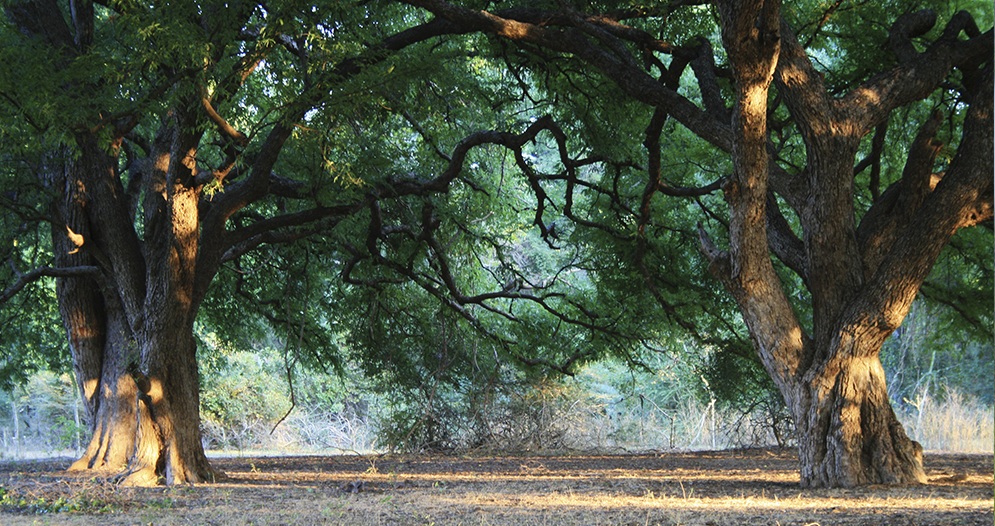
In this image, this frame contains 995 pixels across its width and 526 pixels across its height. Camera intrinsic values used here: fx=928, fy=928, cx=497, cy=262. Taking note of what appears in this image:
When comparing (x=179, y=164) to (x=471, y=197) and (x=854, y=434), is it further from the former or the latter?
(x=854, y=434)

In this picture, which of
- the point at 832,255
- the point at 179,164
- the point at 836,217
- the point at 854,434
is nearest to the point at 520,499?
the point at 854,434

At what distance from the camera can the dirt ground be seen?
517 cm

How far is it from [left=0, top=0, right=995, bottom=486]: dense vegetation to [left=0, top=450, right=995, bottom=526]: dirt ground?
778mm

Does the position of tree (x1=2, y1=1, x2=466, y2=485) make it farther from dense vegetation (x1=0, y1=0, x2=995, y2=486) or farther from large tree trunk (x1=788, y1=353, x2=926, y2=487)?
large tree trunk (x1=788, y1=353, x2=926, y2=487)

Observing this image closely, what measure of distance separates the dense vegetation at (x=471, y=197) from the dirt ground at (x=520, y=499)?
0.78 meters

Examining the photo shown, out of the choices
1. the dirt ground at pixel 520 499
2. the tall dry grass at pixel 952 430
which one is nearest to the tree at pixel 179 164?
the dirt ground at pixel 520 499

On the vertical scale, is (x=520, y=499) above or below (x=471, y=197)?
below

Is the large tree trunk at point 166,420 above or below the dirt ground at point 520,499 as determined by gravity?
above

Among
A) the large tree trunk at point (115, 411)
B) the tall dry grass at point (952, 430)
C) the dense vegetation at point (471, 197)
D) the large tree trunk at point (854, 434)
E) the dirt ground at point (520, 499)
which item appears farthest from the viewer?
the tall dry grass at point (952, 430)

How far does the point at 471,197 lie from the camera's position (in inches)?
490

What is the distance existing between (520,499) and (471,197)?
6.59 meters

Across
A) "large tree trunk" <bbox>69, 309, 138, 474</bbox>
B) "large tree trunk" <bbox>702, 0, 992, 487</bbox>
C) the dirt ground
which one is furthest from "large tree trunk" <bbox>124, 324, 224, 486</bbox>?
"large tree trunk" <bbox>702, 0, 992, 487</bbox>

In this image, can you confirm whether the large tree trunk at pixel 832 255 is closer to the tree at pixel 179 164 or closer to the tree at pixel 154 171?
the tree at pixel 179 164

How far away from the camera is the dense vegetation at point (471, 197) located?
6805 mm
